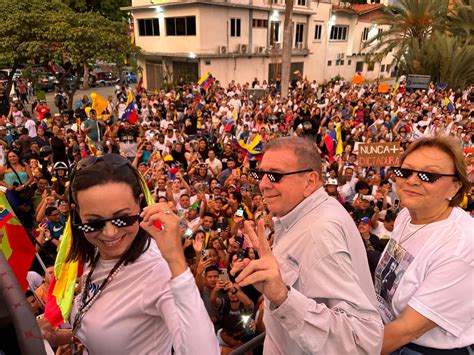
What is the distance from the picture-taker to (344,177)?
8.30m

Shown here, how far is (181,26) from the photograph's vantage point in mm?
24547

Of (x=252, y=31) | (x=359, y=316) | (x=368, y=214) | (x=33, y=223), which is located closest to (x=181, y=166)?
(x=33, y=223)

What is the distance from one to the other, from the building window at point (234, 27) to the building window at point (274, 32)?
3.74m

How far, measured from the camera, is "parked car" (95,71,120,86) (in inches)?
1275

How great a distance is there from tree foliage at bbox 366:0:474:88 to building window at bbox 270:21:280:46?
7.58 metres

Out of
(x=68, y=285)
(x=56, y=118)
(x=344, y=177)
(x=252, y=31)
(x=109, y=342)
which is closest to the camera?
(x=109, y=342)

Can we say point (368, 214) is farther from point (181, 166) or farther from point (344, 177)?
point (181, 166)

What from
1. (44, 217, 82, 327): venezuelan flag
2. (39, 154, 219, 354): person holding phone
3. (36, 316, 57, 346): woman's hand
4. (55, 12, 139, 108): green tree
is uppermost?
(55, 12, 139, 108): green tree

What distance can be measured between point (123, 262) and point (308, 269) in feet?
2.59

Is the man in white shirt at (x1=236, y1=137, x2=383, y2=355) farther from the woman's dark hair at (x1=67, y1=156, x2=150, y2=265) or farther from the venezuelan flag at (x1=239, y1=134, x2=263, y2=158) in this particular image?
the venezuelan flag at (x1=239, y1=134, x2=263, y2=158)

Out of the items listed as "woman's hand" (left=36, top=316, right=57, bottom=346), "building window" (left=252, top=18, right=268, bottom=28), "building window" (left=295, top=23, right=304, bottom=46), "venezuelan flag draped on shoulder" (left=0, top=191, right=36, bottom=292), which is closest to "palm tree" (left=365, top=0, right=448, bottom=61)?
"building window" (left=295, top=23, right=304, bottom=46)

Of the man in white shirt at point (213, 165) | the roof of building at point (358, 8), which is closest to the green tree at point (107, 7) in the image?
the roof of building at point (358, 8)

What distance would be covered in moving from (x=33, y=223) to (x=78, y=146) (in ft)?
11.4

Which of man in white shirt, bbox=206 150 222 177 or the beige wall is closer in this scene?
man in white shirt, bbox=206 150 222 177
